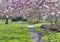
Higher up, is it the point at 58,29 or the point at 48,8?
the point at 48,8

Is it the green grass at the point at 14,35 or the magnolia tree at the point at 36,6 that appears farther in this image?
the green grass at the point at 14,35

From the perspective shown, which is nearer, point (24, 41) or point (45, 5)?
point (45, 5)

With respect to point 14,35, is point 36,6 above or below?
above

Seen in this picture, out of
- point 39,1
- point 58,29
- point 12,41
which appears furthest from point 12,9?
point 58,29

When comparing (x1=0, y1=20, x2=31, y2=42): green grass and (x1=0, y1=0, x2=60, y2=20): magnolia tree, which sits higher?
(x1=0, y1=0, x2=60, y2=20): magnolia tree

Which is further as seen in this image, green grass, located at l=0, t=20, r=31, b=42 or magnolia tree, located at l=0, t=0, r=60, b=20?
green grass, located at l=0, t=20, r=31, b=42

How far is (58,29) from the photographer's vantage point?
2095cm

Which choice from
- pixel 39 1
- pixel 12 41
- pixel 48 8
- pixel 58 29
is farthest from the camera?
pixel 58 29

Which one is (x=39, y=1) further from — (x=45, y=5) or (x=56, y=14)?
(x=56, y=14)

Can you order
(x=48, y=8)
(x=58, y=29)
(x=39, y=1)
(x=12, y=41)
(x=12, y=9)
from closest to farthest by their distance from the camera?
(x=39, y=1)
(x=48, y=8)
(x=12, y=9)
(x=12, y=41)
(x=58, y=29)

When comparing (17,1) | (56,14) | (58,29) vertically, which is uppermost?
(17,1)

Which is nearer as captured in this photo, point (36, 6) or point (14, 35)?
point (36, 6)

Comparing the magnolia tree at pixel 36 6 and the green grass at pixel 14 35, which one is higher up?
the magnolia tree at pixel 36 6

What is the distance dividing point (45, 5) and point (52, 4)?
26 cm
